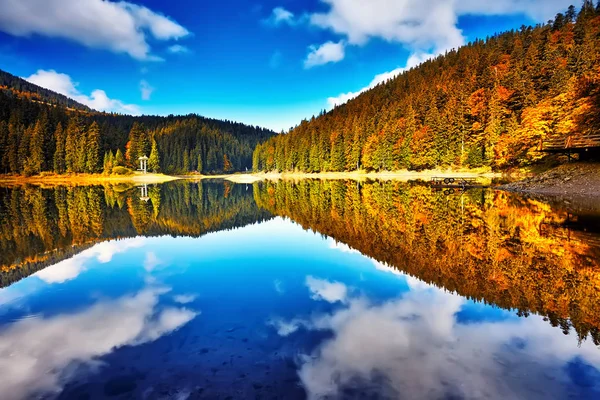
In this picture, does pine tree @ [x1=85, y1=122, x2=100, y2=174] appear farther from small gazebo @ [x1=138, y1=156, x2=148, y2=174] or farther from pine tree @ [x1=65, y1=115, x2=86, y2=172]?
small gazebo @ [x1=138, y1=156, x2=148, y2=174]

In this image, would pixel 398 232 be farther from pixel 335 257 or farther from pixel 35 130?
pixel 35 130

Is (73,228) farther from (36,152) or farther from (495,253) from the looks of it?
(36,152)

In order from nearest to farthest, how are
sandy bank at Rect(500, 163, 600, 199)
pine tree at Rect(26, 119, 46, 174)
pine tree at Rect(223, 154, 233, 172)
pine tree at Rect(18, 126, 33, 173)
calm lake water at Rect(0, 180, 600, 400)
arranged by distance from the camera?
1. calm lake water at Rect(0, 180, 600, 400)
2. sandy bank at Rect(500, 163, 600, 199)
3. pine tree at Rect(26, 119, 46, 174)
4. pine tree at Rect(18, 126, 33, 173)
5. pine tree at Rect(223, 154, 233, 172)

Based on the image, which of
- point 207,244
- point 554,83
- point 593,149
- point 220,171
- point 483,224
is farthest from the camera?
point 220,171

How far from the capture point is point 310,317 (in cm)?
683

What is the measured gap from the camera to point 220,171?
167m

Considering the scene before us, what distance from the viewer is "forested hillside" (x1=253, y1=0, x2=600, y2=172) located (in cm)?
4470

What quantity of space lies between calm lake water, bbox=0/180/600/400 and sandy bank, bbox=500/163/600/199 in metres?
18.6

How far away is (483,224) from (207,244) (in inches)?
522

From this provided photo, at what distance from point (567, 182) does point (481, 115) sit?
41700 millimetres

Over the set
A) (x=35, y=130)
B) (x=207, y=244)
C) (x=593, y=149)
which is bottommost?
(x=207, y=244)

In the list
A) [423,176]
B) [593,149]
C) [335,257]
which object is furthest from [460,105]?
[335,257]

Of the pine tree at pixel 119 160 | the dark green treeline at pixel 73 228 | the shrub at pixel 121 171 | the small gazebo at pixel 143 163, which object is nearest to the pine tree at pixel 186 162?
the small gazebo at pixel 143 163

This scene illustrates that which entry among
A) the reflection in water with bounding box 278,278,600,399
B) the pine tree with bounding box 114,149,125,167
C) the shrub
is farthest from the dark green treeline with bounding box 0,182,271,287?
the pine tree with bounding box 114,149,125,167
